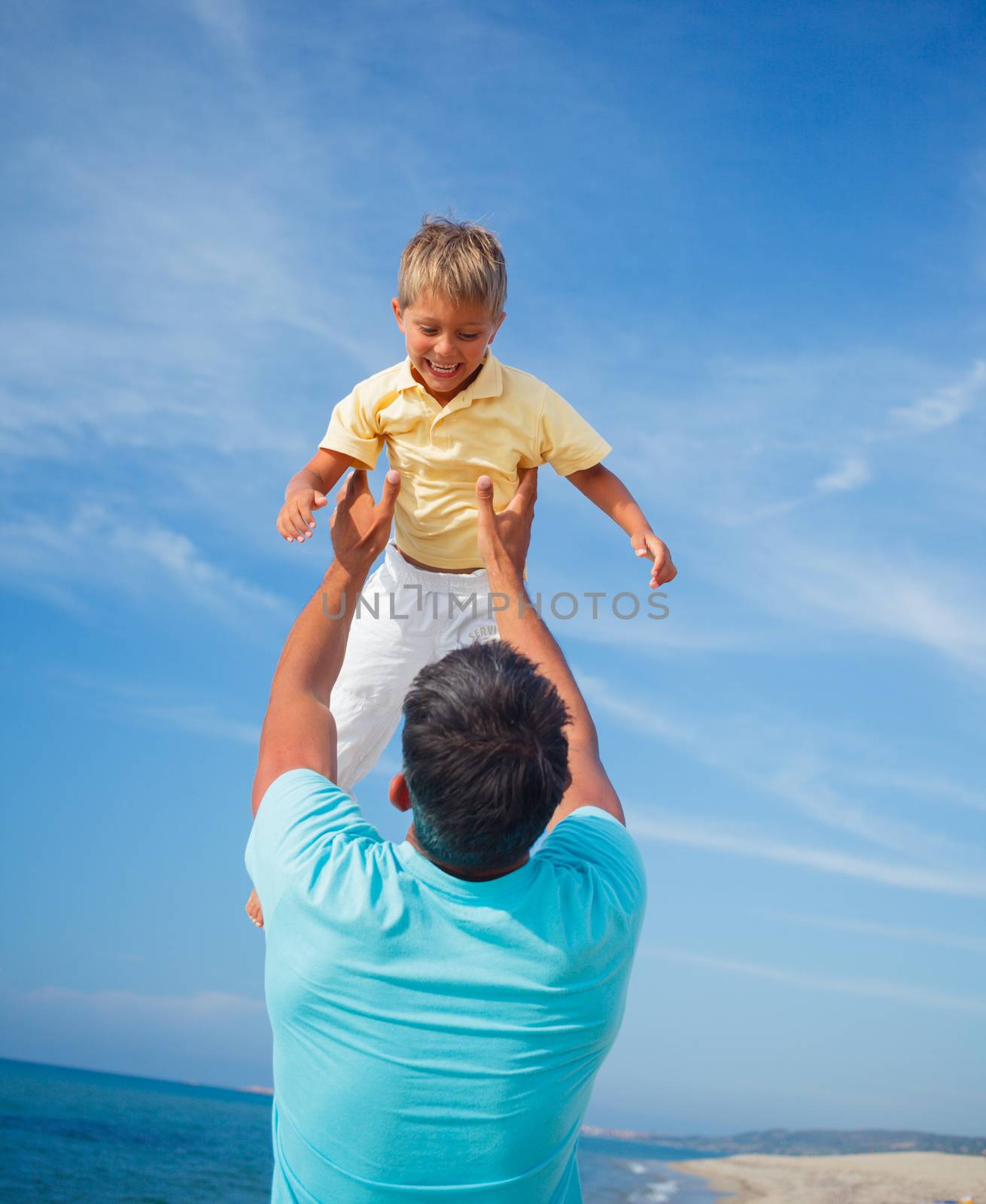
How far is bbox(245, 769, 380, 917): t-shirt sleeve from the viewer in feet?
6.70

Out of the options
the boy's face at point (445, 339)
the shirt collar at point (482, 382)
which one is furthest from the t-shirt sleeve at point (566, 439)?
the boy's face at point (445, 339)

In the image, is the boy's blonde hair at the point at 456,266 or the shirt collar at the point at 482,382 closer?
the boy's blonde hair at the point at 456,266

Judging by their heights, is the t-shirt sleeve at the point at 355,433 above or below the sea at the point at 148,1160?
above

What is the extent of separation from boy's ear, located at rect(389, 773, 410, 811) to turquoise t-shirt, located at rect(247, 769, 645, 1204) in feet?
0.39

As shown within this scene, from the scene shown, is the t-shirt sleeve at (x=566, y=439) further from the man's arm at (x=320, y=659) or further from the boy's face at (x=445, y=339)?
the man's arm at (x=320, y=659)

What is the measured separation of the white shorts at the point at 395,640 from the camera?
4492mm

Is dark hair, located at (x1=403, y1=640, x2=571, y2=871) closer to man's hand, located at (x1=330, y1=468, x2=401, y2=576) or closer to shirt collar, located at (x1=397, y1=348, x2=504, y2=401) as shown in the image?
man's hand, located at (x1=330, y1=468, x2=401, y2=576)

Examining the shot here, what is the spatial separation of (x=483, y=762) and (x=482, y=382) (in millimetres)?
2795

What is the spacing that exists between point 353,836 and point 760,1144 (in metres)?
83.8

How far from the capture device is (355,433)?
4543mm

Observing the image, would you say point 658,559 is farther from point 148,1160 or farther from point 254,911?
point 148,1160

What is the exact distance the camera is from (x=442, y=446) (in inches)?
176

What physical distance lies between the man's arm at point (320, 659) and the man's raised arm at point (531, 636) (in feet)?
1.17

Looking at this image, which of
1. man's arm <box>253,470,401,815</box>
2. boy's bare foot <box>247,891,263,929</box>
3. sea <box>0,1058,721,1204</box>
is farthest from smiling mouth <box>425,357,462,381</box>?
sea <box>0,1058,721,1204</box>
